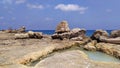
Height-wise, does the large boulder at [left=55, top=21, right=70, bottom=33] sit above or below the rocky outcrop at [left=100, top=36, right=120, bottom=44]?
above

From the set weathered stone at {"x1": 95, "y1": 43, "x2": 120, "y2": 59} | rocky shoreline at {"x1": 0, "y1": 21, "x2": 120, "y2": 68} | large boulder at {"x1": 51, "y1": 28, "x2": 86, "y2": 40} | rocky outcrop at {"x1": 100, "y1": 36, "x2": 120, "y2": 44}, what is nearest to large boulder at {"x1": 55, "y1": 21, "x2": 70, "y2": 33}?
rocky shoreline at {"x1": 0, "y1": 21, "x2": 120, "y2": 68}

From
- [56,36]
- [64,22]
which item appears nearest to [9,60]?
[56,36]

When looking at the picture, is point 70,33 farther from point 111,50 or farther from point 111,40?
point 111,50

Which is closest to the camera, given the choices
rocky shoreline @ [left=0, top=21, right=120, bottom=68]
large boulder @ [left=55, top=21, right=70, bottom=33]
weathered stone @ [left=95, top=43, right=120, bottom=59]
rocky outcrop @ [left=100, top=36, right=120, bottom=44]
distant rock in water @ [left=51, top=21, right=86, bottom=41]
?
rocky shoreline @ [left=0, top=21, right=120, bottom=68]

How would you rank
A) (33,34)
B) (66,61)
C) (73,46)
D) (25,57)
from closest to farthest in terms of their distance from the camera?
1. (66,61)
2. (25,57)
3. (73,46)
4. (33,34)

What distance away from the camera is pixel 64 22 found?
177 ft

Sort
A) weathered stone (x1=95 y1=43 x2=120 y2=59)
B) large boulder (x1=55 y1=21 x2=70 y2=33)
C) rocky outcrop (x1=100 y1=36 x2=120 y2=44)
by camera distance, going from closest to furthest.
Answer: weathered stone (x1=95 y1=43 x2=120 y2=59)
rocky outcrop (x1=100 y1=36 x2=120 y2=44)
large boulder (x1=55 y1=21 x2=70 y2=33)

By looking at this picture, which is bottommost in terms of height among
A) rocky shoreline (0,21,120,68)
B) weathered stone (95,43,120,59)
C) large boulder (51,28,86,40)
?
weathered stone (95,43,120,59)

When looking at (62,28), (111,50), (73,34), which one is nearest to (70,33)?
(73,34)

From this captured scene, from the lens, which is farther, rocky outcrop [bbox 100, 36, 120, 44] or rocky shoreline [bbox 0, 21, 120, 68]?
rocky outcrop [bbox 100, 36, 120, 44]

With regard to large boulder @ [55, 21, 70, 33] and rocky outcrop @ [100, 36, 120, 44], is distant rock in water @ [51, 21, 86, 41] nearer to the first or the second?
large boulder @ [55, 21, 70, 33]

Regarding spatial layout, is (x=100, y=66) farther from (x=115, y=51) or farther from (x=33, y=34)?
(x=33, y=34)

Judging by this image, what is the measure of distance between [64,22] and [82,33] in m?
5.78

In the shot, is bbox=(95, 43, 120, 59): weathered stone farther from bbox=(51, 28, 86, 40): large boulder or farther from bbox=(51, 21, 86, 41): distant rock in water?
bbox=(51, 28, 86, 40): large boulder
